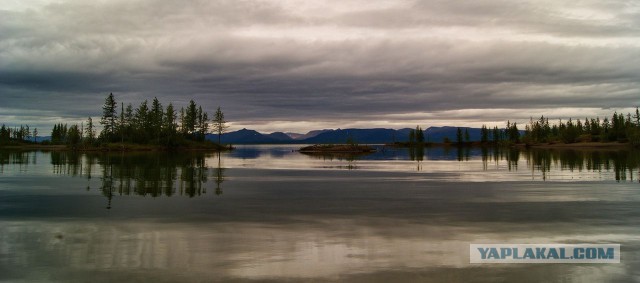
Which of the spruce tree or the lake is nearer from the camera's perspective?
the lake

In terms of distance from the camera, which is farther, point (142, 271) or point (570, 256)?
point (570, 256)

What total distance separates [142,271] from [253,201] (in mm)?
15407

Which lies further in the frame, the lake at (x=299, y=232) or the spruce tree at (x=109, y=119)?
the spruce tree at (x=109, y=119)

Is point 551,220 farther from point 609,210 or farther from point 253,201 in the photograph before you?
point 253,201

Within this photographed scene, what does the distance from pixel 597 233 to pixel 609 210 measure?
7415 mm

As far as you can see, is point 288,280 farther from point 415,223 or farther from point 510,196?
point 510,196

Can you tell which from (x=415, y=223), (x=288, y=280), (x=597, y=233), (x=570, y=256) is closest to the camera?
(x=288, y=280)

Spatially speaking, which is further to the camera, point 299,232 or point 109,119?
point 109,119

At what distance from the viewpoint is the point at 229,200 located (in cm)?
2962

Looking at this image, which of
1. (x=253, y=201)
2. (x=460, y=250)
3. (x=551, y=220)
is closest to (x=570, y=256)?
(x=460, y=250)

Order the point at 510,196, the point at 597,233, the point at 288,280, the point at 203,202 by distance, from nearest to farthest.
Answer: the point at 288,280 < the point at 597,233 < the point at 203,202 < the point at 510,196

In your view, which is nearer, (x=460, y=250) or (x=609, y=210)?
(x=460, y=250)

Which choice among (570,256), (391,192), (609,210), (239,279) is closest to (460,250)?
(570,256)

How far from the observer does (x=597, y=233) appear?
62.9 ft
